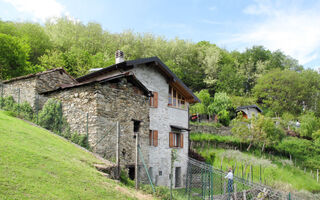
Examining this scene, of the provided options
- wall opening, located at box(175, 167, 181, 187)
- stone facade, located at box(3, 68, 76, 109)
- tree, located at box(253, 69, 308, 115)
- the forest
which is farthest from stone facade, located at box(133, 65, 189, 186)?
tree, located at box(253, 69, 308, 115)

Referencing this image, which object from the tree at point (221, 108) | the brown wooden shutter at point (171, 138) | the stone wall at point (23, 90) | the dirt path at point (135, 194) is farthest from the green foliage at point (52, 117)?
the tree at point (221, 108)

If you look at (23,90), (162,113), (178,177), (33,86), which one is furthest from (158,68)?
(23,90)

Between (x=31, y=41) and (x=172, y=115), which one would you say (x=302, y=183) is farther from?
(x=31, y=41)

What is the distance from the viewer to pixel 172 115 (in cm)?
2245

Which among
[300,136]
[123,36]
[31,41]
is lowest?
[300,136]

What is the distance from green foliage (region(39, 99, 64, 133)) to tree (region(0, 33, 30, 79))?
1122cm

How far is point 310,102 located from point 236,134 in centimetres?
2522

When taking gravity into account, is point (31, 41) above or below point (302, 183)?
above

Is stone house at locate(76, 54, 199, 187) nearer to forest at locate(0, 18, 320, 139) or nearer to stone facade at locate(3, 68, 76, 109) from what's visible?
stone facade at locate(3, 68, 76, 109)

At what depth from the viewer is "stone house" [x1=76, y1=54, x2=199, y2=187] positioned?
20016mm

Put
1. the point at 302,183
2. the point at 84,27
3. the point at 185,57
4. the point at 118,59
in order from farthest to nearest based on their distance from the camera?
the point at 185,57 < the point at 84,27 < the point at 302,183 < the point at 118,59

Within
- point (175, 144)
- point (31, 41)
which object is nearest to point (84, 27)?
point (31, 41)

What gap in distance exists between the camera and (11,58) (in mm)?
24188

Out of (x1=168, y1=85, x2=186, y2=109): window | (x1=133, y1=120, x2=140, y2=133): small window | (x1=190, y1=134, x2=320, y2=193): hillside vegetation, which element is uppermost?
(x1=168, y1=85, x2=186, y2=109): window
